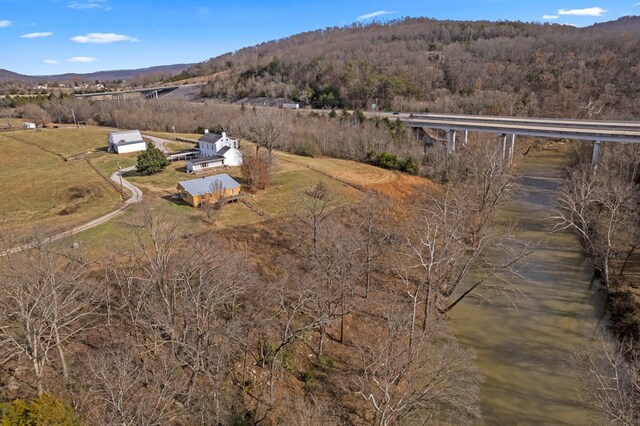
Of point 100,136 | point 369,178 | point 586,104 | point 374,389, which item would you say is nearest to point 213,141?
point 369,178

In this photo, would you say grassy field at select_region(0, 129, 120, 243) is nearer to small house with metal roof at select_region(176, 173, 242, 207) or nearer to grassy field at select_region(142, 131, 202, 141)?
small house with metal roof at select_region(176, 173, 242, 207)

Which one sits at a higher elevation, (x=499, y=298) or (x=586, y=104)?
(x=586, y=104)

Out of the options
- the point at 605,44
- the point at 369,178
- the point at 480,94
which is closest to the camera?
the point at 369,178

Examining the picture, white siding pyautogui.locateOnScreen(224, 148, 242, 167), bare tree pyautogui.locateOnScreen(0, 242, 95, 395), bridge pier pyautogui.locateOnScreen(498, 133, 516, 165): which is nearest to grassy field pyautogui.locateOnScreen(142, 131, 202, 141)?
white siding pyautogui.locateOnScreen(224, 148, 242, 167)

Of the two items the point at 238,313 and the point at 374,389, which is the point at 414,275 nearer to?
the point at 374,389

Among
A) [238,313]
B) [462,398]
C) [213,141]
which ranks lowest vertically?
[462,398]

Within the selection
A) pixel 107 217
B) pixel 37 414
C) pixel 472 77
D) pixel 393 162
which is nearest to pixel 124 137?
pixel 107 217

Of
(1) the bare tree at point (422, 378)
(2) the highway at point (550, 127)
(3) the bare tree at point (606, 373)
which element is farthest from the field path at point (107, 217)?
(2) the highway at point (550, 127)
